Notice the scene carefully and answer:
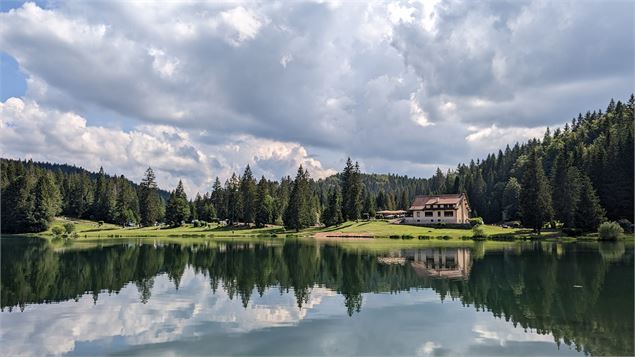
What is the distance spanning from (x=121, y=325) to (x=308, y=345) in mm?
9843

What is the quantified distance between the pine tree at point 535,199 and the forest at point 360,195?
21 centimetres

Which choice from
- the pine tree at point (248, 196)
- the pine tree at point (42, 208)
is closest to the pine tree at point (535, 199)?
the pine tree at point (248, 196)

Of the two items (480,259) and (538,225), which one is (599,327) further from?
(538,225)

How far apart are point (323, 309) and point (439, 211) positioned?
107163mm

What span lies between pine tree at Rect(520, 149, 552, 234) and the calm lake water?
163 feet

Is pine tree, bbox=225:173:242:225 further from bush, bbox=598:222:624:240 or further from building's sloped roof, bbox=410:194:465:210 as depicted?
bush, bbox=598:222:624:240

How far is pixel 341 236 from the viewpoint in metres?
107

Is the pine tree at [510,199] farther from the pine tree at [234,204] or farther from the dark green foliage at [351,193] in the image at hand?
the pine tree at [234,204]

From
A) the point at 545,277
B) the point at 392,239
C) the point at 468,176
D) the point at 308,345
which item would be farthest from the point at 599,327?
the point at 468,176

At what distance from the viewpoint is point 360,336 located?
67.2ft

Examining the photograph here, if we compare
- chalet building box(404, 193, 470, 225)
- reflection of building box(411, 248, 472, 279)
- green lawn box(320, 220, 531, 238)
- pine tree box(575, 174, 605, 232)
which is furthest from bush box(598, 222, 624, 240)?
chalet building box(404, 193, 470, 225)

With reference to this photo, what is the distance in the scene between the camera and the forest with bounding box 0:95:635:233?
9719cm

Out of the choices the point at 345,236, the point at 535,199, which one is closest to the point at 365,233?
the point at 345,236

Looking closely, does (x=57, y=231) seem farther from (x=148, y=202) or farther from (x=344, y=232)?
(x=344, y=232)
